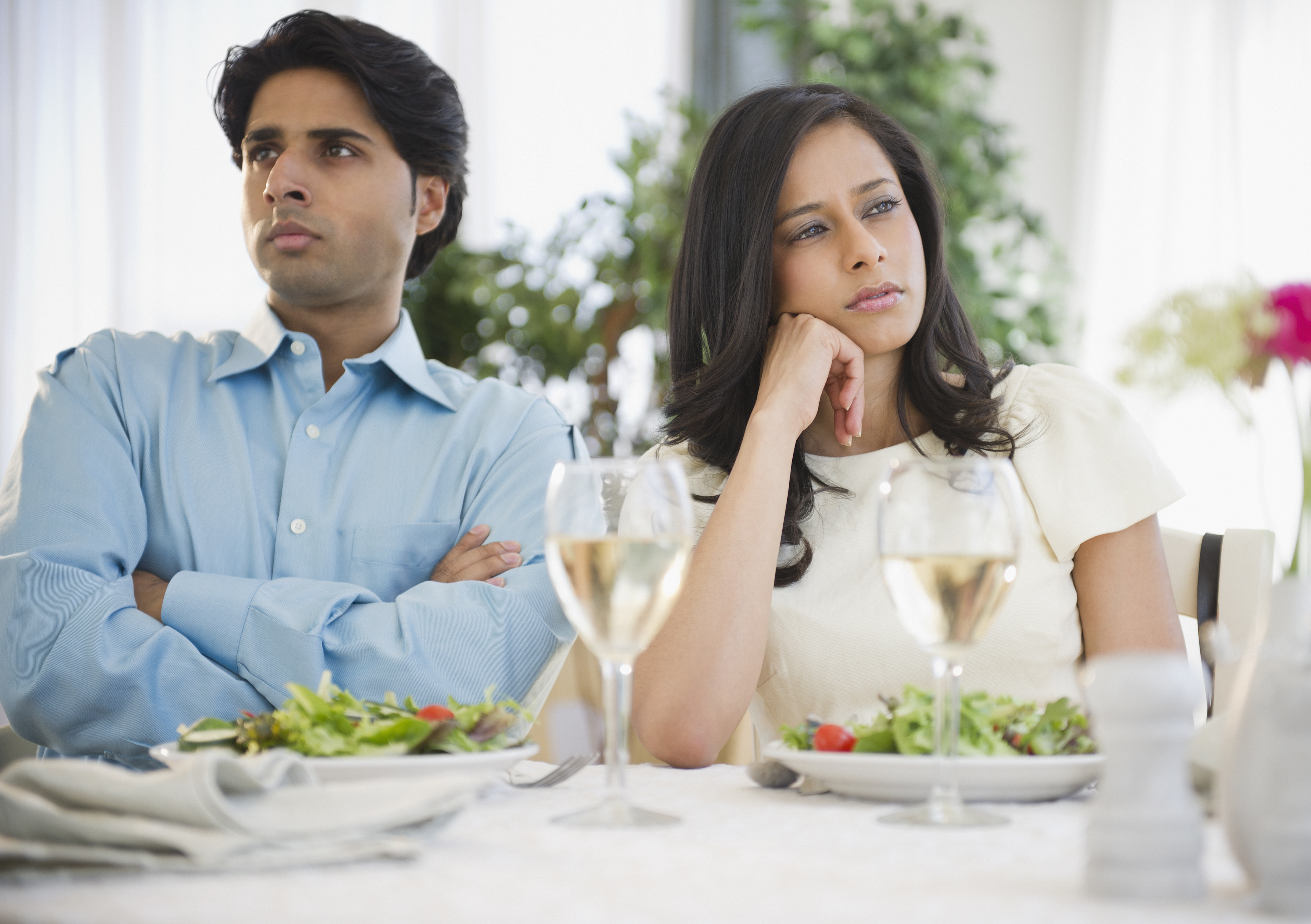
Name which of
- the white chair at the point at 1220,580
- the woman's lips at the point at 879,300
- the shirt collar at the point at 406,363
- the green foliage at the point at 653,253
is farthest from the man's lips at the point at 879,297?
the green foliage at the point at 653,253

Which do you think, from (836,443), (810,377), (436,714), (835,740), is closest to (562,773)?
(436,714)

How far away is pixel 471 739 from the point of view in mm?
866

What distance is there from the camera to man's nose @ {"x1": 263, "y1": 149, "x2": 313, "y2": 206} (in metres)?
1.78

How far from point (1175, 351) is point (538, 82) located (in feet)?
13.5

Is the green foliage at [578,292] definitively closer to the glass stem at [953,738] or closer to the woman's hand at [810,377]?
the woman's hand at [810,377]

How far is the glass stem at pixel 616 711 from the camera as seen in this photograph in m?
0.69

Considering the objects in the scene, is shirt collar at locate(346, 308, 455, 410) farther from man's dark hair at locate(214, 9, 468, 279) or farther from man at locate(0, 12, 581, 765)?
man's dark hair at locate(214, 9, 468, 279)

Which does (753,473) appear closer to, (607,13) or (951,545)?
(951,545)

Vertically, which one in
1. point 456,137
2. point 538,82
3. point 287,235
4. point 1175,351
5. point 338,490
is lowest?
point 338,490

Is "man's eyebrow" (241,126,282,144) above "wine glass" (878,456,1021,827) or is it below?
above

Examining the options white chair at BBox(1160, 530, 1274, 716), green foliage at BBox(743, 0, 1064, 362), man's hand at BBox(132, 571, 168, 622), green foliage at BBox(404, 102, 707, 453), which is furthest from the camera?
green foliage at BBox(743, 0, 1064, 362)

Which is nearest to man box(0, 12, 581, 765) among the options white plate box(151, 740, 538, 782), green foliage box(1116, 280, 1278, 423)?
white plate box(151, 740, 538, 782)

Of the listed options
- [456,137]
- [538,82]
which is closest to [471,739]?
[456,137]

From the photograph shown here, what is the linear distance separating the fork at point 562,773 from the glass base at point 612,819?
0.58 ft
